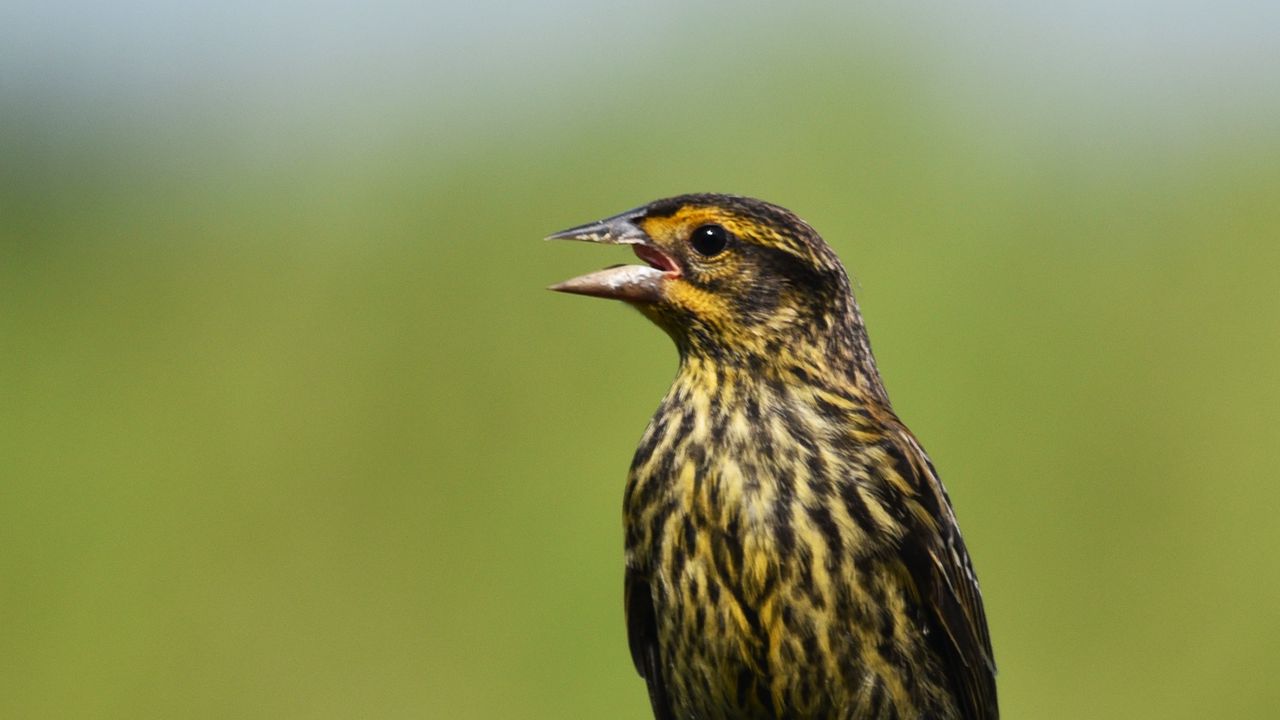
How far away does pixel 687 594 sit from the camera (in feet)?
13.5

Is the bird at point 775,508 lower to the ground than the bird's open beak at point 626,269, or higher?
lower

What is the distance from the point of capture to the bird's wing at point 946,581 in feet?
13.8

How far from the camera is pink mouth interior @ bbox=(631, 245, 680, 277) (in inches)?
170

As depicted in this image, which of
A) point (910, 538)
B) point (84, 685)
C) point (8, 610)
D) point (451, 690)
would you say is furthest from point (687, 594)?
point (8, 610)

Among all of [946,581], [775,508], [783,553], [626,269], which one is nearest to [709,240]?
[626,269]

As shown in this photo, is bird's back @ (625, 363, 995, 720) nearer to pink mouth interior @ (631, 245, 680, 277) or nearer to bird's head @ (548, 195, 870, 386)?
bird's head @ (548, 195, 870, 386)

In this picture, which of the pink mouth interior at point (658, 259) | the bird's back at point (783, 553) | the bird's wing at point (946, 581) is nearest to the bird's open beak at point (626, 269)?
the pink mouth interior at point (658, 259)

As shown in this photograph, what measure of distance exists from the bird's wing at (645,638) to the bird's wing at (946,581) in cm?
61

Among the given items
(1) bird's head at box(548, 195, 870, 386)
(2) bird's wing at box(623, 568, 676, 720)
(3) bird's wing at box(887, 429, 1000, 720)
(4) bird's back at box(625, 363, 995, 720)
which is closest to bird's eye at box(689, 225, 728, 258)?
(1) bird's head at box(548, 195, 870, 386)

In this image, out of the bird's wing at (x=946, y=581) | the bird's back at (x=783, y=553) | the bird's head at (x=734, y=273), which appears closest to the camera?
the bird's back at (x=783, y=553)

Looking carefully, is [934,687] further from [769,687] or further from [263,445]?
[263,445]

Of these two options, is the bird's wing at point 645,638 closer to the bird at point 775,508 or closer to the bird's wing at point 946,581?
the bird at point 775,508

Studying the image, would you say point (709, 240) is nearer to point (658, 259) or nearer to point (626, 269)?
point (658, 259)

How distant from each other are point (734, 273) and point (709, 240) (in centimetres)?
10
